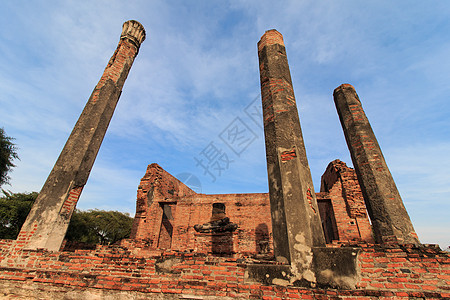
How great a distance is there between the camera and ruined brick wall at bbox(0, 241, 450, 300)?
2.78 m

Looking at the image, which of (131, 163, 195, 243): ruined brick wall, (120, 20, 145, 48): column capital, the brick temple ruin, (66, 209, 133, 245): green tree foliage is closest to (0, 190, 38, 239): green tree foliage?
(66, 209, 133, 245): green tree foliage

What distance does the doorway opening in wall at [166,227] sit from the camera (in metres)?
13.4

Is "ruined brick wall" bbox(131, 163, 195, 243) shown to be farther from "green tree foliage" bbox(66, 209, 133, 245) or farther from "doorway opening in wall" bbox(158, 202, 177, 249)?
"green tree foliage" bbox(66, 209, 133, 245)

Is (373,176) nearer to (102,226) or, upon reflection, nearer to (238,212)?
(238,212)

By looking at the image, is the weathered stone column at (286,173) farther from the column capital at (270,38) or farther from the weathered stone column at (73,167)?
the weathered stone column at (73,167)

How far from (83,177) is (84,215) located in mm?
21013

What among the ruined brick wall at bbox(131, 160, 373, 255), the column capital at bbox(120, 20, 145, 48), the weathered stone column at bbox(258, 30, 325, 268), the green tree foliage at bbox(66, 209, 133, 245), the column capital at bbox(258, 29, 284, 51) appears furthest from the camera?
the green tree foliage at bbox(66, 209, 133, 245)

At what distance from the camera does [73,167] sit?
527cm

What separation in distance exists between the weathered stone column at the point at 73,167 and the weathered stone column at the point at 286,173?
4.66m

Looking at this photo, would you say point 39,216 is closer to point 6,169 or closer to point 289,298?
point 289,298

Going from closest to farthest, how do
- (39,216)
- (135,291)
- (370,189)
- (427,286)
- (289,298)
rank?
(289,298)
(427,286)
(135,291)
(39,216)
(370,189)

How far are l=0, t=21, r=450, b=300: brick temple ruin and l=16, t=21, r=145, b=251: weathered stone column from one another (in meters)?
0.02

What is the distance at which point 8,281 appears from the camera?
3.92 metres

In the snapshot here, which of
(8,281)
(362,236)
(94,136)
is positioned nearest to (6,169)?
(94,136)
